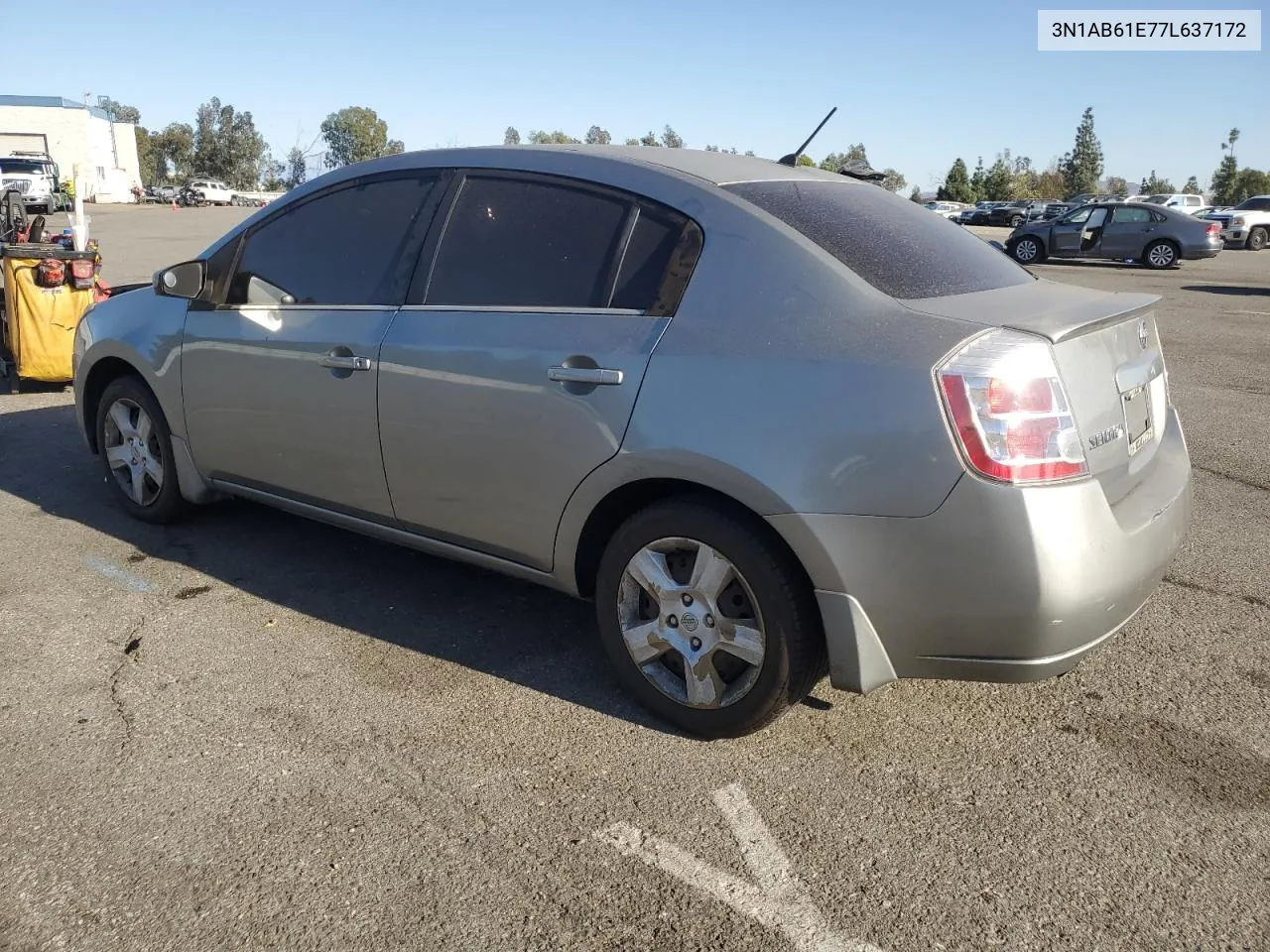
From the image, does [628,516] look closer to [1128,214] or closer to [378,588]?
[378,588]

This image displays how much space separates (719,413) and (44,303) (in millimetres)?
6642

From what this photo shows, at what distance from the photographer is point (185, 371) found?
4.48 m

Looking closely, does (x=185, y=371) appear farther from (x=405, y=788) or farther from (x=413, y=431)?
(x=405, y=788)

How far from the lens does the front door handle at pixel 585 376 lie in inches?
122

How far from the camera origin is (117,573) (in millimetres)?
4469

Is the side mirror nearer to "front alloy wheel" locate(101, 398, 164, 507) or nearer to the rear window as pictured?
"front alloy wheel" locate(101, 398, 164, 507)

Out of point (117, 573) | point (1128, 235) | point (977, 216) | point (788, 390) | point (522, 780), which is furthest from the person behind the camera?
point (977, 216)

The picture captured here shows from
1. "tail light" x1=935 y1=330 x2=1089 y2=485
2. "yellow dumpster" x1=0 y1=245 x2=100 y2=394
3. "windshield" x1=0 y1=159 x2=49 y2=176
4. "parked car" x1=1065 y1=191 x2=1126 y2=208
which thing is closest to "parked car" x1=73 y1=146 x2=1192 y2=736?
"tail light" x1=935 y1=330 x2=1089 y2=485

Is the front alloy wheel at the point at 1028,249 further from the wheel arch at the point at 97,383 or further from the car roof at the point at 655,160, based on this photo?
the wheel arch at the point at 97,383

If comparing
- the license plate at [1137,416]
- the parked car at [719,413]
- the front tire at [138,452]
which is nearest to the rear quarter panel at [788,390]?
the parked car at [719,413]

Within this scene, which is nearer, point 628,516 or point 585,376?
point 585,376

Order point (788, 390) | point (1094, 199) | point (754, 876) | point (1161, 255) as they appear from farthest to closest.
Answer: point (1094, 199), point (1161, 255), point (788, 390), point (754, 876)

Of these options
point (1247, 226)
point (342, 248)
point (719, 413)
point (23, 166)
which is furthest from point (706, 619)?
point (23, 166)

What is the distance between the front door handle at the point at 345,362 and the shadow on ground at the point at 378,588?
3.15 ft
